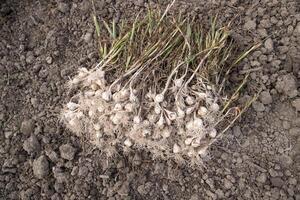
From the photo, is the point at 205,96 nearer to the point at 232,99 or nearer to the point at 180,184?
the point at 232,99

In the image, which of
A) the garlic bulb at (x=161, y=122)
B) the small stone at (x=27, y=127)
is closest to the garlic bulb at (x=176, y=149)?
the garlic bulb at (x=161, y=122)

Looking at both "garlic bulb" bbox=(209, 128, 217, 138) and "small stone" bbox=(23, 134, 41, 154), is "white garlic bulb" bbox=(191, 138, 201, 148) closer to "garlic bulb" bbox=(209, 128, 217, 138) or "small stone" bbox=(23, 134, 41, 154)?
"garlic bulb" bbox=(209, 128, 217, 138)

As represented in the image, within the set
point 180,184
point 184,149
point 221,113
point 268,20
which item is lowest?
point 180,184

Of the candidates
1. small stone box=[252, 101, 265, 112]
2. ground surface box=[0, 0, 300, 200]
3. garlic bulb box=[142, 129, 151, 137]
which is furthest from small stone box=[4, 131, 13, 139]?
small stone box=[252, 101, 265, 112]

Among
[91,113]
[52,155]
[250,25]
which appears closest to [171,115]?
[91,113]

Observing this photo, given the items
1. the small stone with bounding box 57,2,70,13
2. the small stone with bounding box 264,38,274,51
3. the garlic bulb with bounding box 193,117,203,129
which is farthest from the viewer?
the small stone with bounding box 57,2,70,13

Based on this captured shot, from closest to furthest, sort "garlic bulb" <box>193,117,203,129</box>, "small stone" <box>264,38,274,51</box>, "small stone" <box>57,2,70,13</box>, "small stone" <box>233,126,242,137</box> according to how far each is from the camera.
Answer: "garlic bulb" <box>193,117,203,129</box> → "small stone" <box>233,126,242,137</box> → "small stone" <box>264,38,274,51</box> → "small stone" <box>57,2,70,13</box>

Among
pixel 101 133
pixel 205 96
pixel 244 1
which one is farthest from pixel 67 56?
pixel 244 1
